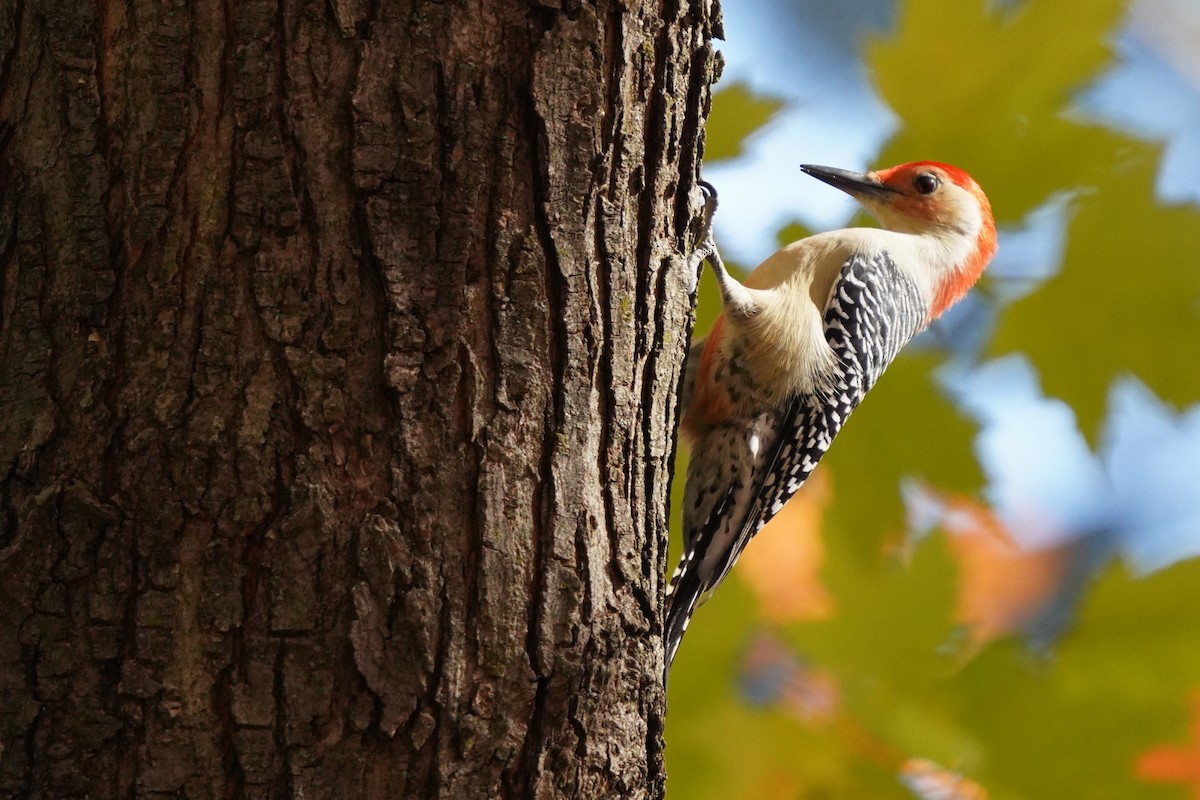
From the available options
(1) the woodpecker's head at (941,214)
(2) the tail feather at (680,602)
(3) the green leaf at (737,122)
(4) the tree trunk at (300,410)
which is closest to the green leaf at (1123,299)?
(3) the green leaf at (737,122)

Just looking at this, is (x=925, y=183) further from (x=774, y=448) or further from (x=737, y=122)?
(x=737, y=122)

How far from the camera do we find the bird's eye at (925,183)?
159 inches

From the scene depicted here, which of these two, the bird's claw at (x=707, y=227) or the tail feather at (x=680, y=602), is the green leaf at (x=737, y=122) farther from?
the tail feather at (x=680, y=602)

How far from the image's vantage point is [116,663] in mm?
1371

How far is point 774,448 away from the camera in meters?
3.29

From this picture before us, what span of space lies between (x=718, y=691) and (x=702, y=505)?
956 millimetres

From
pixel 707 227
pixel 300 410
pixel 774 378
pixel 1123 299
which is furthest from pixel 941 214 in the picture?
pixel 300 410

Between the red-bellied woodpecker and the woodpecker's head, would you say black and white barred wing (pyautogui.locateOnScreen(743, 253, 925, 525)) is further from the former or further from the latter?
the woodpecker's head

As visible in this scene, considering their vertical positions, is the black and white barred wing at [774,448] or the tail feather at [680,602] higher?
the black and white barred wing at [774,448]

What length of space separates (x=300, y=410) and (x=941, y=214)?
10.8ft

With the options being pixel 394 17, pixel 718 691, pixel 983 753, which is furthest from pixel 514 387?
pixel 983 753

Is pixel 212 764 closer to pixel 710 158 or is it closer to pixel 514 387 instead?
pixel 514 387

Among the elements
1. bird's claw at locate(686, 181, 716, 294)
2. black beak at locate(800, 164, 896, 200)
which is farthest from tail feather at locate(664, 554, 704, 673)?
black beak at locate(800, 164, 896, 200)

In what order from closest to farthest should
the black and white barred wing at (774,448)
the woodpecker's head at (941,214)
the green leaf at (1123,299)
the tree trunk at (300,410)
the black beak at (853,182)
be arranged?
1. the tree trunk at (300,410)
2. the green leaf at (1123,299)
3. the black and white barred wing at (774,448)
4. the black beak at (853,182)
5. the woodpecker's head at (941,214)
